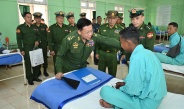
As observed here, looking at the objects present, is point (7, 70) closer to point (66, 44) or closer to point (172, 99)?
point (66, 44)

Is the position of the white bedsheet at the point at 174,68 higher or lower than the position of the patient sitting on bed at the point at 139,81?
lower

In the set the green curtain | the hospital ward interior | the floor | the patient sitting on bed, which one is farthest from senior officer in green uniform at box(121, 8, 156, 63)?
the green curtain

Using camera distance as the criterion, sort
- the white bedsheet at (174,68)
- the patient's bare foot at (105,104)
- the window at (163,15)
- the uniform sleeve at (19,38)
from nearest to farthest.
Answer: the patient's bare foot at (105,104), the white bedsheet at (174,68), the uniform sleeve at (19,38), the window at (163,15)

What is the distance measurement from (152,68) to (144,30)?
5.24 feet

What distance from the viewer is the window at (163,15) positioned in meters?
12.5

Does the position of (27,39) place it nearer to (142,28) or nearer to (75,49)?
(75,49)

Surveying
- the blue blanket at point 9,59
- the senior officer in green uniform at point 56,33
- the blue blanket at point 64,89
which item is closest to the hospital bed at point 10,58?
the blue blanket at point 9,59

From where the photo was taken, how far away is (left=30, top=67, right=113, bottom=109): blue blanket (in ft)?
5.23

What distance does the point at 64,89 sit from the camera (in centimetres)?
178

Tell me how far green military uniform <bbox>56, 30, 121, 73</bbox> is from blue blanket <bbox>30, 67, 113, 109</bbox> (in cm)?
18

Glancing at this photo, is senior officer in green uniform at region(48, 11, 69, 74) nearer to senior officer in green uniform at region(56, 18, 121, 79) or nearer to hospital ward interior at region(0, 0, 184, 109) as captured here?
hospital ward interior at region(0, 0, 184, 109)

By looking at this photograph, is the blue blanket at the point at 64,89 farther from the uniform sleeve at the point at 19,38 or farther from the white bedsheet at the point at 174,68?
the uniform sleeve at the point at 19,38

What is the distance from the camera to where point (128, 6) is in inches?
445

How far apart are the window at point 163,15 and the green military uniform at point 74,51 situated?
12.1m
